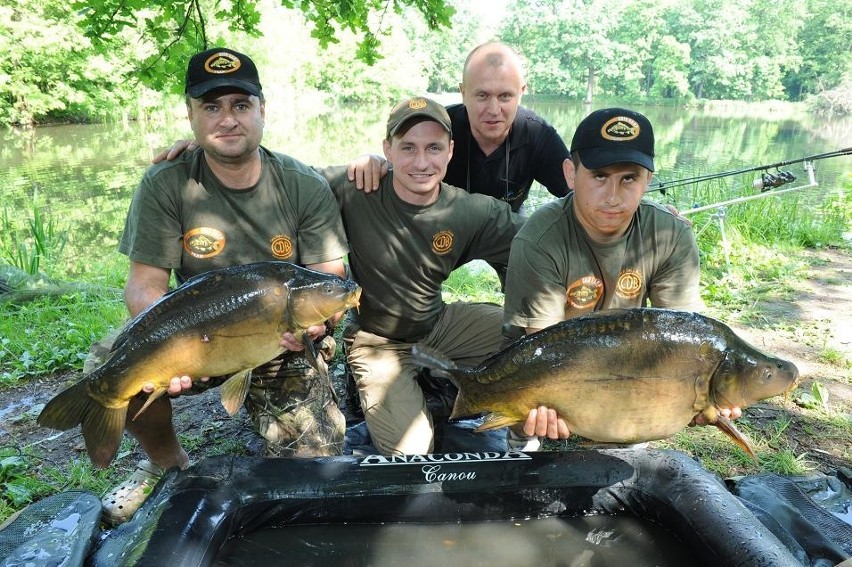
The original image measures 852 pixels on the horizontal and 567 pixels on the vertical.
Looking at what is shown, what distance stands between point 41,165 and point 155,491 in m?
14.5

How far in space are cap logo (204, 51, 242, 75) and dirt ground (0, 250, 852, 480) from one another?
179 centimetres

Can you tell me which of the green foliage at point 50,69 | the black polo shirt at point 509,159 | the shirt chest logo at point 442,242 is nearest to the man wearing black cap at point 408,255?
the shirt chest logo at point 442,242

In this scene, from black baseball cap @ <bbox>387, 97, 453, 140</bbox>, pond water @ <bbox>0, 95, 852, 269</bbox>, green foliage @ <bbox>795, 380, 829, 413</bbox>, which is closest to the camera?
black baseball cap @ <bbox>387, 97, 453, 140</bbox>

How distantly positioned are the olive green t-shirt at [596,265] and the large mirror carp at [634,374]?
0.41m

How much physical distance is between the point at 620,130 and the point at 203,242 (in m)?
1.82

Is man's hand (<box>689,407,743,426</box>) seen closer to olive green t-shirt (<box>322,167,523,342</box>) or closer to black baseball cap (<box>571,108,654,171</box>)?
black baseball cap (<box>571,108,654,171</box>)

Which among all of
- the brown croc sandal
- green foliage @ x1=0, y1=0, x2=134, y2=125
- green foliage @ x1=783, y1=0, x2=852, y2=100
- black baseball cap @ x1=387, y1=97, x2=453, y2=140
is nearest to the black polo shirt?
black baseball cap @ x1=387, y1=97, x2=453, y2=140

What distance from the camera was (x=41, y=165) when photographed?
13.5 metres

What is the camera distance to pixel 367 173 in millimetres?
2885

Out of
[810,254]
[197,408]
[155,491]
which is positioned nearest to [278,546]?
[155,491]

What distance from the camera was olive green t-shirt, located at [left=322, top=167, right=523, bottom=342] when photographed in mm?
2895

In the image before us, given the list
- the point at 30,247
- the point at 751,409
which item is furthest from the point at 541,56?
the point at 751,409

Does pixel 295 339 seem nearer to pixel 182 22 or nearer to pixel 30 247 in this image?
pixel 182 22

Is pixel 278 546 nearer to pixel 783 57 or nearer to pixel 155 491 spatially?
pixel 155 491
